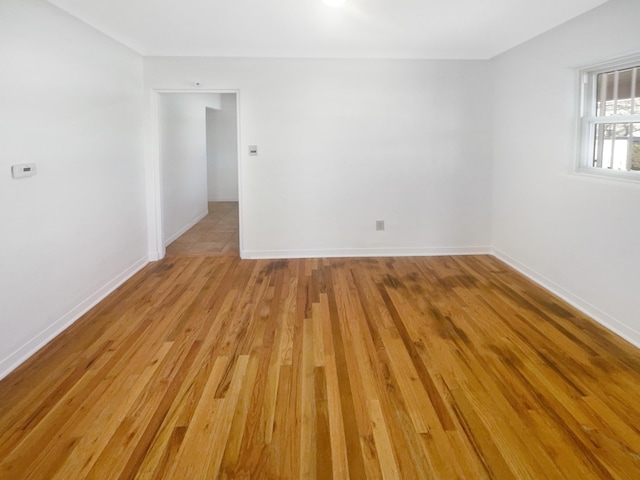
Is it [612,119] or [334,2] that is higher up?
[334,2]

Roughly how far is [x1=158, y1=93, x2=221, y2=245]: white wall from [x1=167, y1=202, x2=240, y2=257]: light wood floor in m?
0.14

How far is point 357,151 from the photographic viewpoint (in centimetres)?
530

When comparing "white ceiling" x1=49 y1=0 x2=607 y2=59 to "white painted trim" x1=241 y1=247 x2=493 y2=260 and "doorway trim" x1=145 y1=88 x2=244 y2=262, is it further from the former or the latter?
"white painted trim" x1=241 y1=247 x2=493 y2=260

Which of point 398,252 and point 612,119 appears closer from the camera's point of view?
point 612,119

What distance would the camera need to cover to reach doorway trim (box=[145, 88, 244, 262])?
5.12m

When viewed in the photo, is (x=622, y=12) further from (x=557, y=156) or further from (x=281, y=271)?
(x=281, y=271)

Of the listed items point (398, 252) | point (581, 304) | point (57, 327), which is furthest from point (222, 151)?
point (581, 304)

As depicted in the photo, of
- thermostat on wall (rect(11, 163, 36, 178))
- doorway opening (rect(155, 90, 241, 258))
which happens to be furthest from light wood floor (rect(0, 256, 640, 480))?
doorway opening (rect(155, 90, 241, 258))

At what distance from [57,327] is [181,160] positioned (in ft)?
12.6

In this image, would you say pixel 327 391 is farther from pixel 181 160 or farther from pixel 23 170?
pixel 181 160

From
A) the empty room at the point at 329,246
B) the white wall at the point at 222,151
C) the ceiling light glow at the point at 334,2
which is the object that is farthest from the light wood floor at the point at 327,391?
the white wall at the point at 222,151

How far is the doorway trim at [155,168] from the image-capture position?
16.8 feet

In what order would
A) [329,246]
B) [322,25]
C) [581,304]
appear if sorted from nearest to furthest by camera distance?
[581,304]
[322,25]
[329,246]

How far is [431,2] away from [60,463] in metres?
3.44
